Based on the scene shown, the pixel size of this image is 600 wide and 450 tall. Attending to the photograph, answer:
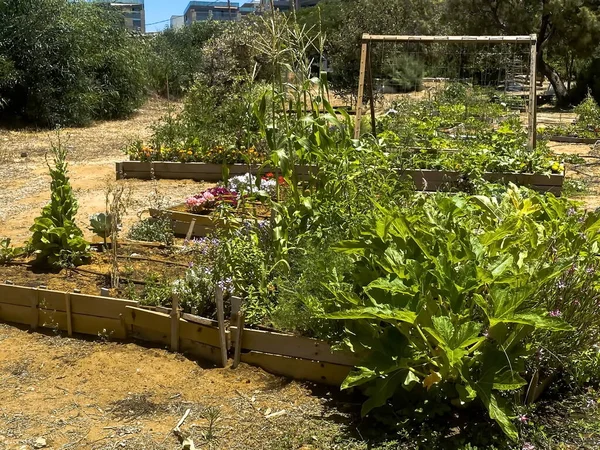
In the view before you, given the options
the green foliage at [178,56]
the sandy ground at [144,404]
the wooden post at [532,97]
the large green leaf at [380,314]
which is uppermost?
the green foliage at [178,56]

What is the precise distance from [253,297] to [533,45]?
5.93 metres

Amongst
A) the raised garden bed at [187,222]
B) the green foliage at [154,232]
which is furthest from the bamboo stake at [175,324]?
the raised garden bed at [187,222]

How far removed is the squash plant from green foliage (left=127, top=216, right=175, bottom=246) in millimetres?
2825

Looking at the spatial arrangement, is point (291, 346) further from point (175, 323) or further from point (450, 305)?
point (450, 305)

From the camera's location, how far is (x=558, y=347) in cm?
283

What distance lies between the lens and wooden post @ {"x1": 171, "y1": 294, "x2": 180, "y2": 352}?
3.64 m

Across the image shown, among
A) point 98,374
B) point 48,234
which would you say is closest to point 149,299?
point 98,374

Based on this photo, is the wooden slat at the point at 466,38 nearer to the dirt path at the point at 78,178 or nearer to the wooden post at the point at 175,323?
the dirt path at the point at 78,178

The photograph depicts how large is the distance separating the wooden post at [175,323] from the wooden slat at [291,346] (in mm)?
371

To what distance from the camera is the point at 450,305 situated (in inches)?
104

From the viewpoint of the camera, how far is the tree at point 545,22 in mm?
18922

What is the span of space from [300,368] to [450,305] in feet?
3.39

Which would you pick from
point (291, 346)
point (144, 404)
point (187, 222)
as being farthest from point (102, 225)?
point (291, 346)

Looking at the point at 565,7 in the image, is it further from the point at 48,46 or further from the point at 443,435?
the point at 443,435
